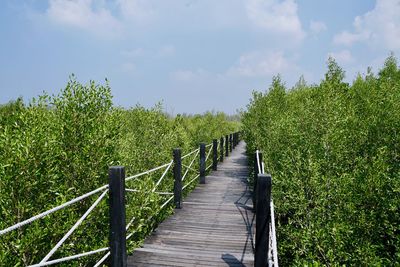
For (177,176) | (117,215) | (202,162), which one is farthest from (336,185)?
(202,162)

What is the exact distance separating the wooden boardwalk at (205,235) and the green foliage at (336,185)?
910 mm

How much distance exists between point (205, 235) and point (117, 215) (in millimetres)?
2758

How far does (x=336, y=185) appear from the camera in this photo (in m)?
6.91

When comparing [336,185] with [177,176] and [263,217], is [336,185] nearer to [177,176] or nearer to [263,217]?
[263,217]

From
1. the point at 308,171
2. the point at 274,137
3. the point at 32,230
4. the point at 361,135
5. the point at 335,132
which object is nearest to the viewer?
the point at 32,230

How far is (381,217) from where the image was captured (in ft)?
21.4

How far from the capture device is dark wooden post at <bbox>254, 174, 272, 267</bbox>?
426 cm

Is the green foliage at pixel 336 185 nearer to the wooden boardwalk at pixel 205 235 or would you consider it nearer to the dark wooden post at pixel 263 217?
the dark wooden post at pixel 263 217

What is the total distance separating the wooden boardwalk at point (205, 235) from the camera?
5.35m

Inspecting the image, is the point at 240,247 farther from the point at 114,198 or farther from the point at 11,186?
the point at 11,186

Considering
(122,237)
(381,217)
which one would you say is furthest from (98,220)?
(381,217)

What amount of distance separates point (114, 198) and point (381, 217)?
17.7 ft

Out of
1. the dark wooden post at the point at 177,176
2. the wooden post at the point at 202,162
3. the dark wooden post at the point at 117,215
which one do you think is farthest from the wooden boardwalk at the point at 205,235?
the wooden post at the point at 202,162

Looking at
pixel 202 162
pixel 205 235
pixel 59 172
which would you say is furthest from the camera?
pixel 202 162
